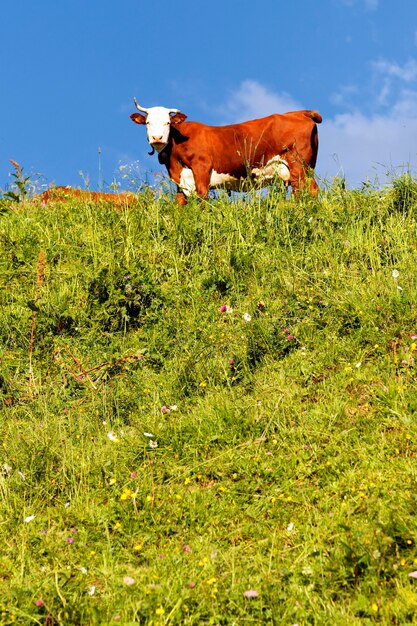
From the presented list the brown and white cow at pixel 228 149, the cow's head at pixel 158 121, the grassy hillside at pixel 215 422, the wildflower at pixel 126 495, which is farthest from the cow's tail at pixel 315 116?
the wildflower at pixel 126 495

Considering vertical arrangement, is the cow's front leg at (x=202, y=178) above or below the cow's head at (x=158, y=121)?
below

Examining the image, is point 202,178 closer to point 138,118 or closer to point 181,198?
point 181,198

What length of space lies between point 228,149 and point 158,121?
1187mm

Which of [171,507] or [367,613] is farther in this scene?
[171,507]

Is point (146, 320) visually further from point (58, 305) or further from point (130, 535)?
point (130, 535)

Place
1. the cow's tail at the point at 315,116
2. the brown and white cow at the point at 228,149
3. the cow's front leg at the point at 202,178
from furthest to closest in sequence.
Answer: the cow's tail at the point at 315,116 < the brown and white cow at the point at 228,149 < the cow's front leg at the point at 202,178

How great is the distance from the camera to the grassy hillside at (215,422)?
361 centimetres

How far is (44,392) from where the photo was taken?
6.62m

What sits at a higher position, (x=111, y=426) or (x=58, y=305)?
(x=58, y=305)

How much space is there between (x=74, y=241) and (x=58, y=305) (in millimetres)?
1507

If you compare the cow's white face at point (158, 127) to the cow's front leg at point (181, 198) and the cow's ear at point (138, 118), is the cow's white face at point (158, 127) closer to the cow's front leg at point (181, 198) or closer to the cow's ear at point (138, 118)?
the cow's ear at point (138, 118)

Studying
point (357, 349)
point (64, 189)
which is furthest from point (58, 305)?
point (64, 189)

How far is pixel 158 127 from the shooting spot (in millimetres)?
11773

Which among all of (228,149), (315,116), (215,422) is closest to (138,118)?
(228,149)
